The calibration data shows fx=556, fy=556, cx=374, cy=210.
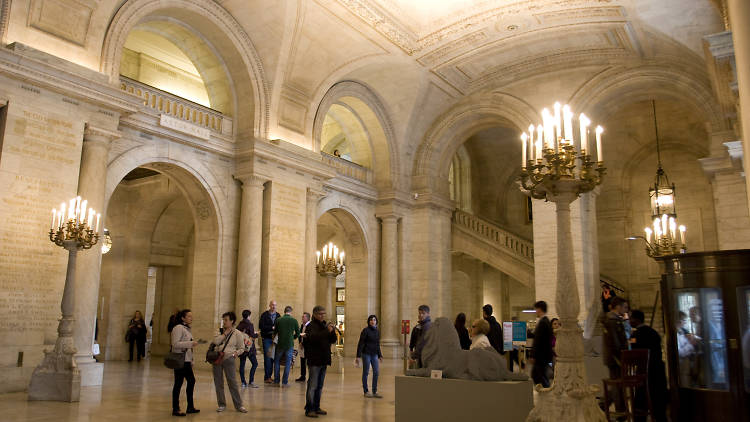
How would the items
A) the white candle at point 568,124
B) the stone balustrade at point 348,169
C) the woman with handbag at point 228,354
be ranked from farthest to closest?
the stone balustrade at point 348,169
the woman with handbag at point 228,354
the white candle at point 568,124

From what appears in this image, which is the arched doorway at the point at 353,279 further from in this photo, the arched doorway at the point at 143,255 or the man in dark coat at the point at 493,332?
the man in dark coat at the point at 493,332

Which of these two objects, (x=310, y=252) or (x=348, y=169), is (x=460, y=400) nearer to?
(x=310, y=252)

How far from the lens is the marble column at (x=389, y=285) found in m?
15.7

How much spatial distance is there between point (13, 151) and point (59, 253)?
1622 mm

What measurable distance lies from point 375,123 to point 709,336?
11.5 meters

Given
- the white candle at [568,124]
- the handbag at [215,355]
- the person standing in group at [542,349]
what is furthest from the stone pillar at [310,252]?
the white candle at [568,124]

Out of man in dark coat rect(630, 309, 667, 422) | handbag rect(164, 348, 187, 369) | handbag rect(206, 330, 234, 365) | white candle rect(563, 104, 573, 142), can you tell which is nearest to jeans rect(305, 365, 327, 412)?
handbag rect(206, 330, 234, 365)

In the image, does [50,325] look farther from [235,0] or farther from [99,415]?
[235,0]

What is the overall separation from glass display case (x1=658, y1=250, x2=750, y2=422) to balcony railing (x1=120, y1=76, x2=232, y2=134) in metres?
9.19

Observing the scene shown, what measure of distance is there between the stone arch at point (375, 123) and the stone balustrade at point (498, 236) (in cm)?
293

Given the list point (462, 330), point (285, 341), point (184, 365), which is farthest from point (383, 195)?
point (184, 365)

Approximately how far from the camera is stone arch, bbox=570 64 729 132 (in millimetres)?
12828

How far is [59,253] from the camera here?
8.45 metres

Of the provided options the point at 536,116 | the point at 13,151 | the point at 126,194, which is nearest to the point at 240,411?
the point at 13,151
